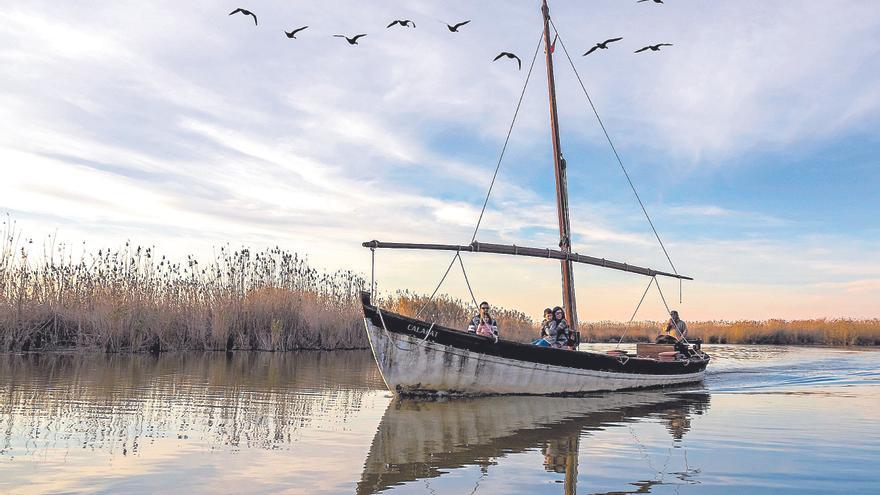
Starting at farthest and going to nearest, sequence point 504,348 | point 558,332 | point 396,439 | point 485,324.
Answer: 1. point 558,332
2. point 485,324
3. point 504,348
4. point 396,439

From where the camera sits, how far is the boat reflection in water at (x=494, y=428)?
267 inches

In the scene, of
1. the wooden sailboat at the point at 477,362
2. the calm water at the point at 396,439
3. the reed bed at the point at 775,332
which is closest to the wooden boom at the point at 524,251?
the wooden sailboat at the point at 477,362

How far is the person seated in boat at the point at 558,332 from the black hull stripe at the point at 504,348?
780 millimetres

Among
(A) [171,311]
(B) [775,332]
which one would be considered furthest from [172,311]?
(B) [775,332]

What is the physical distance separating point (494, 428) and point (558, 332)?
21.3 feet

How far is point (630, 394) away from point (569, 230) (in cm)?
444

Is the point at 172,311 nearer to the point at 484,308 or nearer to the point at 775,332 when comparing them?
the point at 484,308

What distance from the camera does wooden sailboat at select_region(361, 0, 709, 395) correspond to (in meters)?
13.2

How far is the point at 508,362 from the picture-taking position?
45.2ft

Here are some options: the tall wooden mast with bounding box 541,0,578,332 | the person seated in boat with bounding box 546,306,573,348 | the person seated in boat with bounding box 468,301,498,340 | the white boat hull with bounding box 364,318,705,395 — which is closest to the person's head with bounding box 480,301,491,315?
the person seated in boat with bounding box 468,301,498,340

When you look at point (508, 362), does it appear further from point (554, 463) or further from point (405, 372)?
point (554, 463)

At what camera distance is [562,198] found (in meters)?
18.3

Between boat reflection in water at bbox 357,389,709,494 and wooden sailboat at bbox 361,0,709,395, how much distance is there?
0.39 metres

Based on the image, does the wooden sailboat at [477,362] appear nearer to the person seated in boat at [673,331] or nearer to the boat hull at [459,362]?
the boat hull at [459,362]
